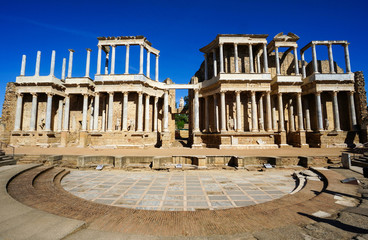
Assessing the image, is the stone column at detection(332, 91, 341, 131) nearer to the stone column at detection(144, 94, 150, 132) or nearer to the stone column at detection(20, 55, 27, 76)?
the stone column at detection(144, 94, 150, 132)

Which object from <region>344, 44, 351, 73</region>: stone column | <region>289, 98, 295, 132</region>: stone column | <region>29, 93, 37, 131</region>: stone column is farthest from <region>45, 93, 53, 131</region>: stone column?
<region>344, 44, 351, 73</region>: stone column

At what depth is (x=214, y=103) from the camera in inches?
904

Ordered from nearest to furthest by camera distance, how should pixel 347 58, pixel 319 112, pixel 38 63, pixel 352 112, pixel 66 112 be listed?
pixel 352 112 → pixel 319 112 → pixel 347 58 → pixel 66 112 → pixel 38 63

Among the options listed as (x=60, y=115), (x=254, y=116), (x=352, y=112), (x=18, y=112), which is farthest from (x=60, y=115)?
(x=352, y=112)

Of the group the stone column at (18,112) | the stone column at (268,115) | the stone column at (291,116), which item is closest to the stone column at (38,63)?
the stone column at (18,112)

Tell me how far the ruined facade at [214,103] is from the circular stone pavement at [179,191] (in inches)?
497

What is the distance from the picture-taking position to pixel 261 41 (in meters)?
22.4

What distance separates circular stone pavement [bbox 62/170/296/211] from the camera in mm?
4758

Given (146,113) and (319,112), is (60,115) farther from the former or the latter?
(319,112)

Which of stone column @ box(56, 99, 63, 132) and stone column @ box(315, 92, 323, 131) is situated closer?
→ stone column @ box(315, 92, 323, 131)

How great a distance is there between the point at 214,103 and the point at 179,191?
1834 cm

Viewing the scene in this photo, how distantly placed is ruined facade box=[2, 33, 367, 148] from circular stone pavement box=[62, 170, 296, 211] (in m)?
12.6

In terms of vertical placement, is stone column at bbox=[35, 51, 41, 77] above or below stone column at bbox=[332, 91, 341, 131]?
above

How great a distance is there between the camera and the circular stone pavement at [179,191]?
476cm
